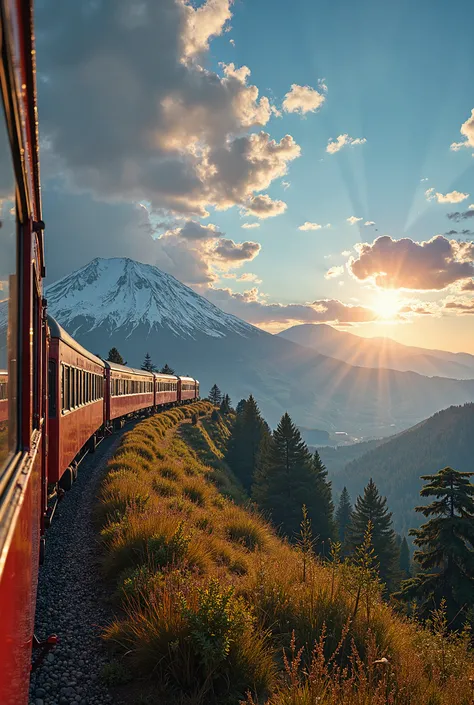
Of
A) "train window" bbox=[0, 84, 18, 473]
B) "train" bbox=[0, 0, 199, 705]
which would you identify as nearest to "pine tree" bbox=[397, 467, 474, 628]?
"train" bbox=[0, 0, 199, 705]

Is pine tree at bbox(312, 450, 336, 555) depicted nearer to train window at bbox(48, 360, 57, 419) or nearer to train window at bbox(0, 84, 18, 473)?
train window at bbox(48, 360, 57, 419)

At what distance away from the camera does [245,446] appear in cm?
4966

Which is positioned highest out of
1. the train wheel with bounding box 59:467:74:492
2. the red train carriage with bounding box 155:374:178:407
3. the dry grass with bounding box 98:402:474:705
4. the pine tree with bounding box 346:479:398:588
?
the red train carriage with bounding box 155:374:178:407

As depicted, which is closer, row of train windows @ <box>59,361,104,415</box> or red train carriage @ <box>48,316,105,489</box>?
red train carriage @ <box>48,316,105,489</box>

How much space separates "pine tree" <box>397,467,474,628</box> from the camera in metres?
16.0

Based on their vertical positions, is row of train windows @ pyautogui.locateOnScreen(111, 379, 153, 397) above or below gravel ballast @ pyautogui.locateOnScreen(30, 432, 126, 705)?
above

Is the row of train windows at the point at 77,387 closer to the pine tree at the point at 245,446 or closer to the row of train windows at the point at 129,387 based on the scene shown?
the row of train windows at the point at 129,387

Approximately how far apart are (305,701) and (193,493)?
969 cm

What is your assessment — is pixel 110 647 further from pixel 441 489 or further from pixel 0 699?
pixel 441 489

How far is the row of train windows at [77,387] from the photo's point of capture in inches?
356

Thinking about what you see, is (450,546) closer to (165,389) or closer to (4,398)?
(4,398)

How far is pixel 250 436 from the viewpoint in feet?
166

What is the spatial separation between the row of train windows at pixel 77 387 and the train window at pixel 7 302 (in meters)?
6.33

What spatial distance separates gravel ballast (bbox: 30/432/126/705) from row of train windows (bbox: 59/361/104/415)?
96.7 inches
